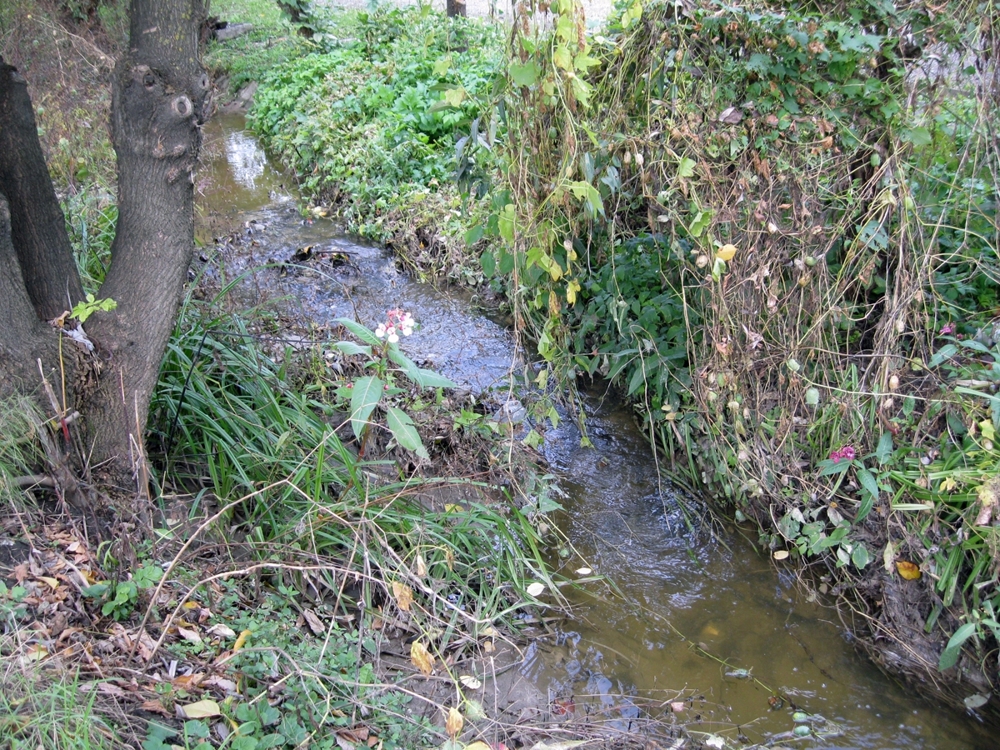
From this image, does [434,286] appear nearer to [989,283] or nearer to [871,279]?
[871,279]

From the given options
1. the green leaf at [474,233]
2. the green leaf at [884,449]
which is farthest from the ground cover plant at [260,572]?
the green leaf at [884,449]

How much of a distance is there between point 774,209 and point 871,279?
547 millimetres

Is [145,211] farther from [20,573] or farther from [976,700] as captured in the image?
[976,700]

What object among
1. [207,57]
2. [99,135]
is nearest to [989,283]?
[99,135]

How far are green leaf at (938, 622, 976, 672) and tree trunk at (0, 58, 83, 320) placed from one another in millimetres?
3442

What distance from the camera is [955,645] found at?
266cm

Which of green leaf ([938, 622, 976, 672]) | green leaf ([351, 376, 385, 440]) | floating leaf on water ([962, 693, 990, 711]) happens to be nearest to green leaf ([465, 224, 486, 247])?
green leaf ([351, 376, 385, 440])

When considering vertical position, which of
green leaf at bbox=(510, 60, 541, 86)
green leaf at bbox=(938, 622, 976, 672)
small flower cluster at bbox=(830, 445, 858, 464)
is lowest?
green leaf at bbox=(938, 622, 976, 672)

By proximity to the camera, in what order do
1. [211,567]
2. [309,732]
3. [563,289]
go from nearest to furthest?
1. [309,732]
2. [211,567]
3. [563,289]

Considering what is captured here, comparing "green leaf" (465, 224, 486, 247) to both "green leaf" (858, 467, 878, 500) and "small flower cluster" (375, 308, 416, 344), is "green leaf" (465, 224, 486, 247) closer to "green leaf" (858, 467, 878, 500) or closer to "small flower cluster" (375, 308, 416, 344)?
"small flower cluster" (375, 308, 416, 344)

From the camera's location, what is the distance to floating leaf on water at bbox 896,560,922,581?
2953mm

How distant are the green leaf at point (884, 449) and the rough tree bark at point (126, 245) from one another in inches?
114

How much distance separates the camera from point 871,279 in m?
3.23

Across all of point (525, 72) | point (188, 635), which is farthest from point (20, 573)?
point (525, 72)
